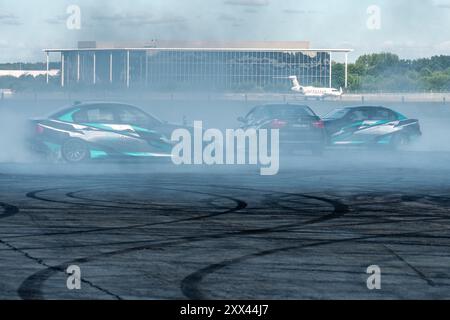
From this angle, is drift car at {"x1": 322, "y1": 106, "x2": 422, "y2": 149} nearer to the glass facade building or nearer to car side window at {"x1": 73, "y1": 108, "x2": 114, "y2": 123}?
car side window at {"x1": 73, "y1": 108, "x2": 114, "y2": 123}

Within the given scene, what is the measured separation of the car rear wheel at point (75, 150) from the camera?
946 inches

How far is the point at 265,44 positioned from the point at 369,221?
115 metres

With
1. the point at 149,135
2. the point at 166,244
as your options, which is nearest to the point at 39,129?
the point at 149,135

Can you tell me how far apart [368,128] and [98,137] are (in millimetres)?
9910

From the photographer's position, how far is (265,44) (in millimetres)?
127562

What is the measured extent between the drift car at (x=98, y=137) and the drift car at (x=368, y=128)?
8.03 metres

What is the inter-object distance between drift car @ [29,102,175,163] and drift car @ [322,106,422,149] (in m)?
8.03

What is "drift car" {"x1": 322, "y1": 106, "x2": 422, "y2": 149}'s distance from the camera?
30.5 metres

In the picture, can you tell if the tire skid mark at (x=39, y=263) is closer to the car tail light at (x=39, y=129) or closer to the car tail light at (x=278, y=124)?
the car tail light at (x=39, y=129)

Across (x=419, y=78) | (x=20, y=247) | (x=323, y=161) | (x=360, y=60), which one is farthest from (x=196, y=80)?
(x=360, y=60)

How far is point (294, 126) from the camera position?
2838 centimetres

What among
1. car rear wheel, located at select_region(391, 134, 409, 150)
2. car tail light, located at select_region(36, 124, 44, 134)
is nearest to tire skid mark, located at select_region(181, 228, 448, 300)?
car tail light, located at select_region(36, 124, 44, 134)

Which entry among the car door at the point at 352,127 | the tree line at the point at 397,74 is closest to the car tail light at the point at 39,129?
the car door at the point at 352,127

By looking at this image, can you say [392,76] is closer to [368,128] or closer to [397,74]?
[397,74]
